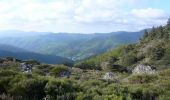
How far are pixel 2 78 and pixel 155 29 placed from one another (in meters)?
116

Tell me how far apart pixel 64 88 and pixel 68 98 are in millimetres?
1277

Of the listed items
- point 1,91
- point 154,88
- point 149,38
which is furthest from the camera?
point 149,38

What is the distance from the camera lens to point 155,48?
343 ft

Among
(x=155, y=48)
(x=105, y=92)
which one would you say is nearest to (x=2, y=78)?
(x=105, y=92)

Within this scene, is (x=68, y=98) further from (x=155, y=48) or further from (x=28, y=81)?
(x=155, y=48)

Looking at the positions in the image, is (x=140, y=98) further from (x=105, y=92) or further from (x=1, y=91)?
(x=1, y=91)

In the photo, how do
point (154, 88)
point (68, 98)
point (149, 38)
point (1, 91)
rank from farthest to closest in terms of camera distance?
point (149, 38)
point (154, 88)
point (1, 91)
point (68, 98)

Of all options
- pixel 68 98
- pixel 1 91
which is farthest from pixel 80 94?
pixel 1 91

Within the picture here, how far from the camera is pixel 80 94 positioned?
43.8ft

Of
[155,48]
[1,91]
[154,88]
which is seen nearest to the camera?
[1,91]

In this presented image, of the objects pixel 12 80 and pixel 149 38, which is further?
pixel 149 38

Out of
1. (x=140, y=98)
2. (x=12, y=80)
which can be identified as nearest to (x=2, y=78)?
(x=12, y=80)

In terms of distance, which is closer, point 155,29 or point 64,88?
point 64,88

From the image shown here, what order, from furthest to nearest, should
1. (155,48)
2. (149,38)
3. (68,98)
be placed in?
1. (149,38)
2. (155,48)
3. (68,98)
